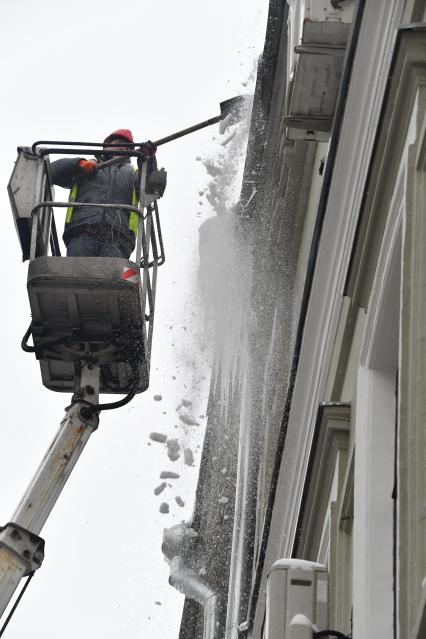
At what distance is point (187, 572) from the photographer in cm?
1806

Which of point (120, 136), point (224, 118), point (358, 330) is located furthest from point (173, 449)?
point (358, 330)

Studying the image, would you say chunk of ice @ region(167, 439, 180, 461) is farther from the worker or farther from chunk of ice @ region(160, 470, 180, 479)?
the worker

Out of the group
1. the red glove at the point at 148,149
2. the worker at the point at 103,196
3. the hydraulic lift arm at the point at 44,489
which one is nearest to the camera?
the hydraulic lift arm at the point at 44,489

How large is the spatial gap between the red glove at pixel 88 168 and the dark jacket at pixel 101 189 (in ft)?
0.11

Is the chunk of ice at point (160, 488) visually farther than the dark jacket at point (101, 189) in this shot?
Yes

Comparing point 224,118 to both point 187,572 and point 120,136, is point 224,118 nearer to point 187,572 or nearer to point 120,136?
point 120,136

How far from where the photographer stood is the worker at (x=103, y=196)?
11.1 m

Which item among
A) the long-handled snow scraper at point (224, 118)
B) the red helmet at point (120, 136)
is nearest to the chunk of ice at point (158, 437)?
the long-handled snow scraper at point (224, 118)

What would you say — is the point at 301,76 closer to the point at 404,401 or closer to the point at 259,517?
the point at 404,401

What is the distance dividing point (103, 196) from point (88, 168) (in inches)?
10.8

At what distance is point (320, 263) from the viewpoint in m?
8.30

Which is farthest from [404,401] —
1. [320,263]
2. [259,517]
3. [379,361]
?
[259,517]

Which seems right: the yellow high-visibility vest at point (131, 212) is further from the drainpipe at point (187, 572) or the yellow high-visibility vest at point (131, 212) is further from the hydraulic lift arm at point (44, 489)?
the drainpipe at point (187, 572)

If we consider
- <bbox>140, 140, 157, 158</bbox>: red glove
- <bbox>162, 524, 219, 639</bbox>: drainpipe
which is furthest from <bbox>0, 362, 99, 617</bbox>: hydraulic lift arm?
<bbox>162, 524, 219, 639</bbox>: drainpipe
